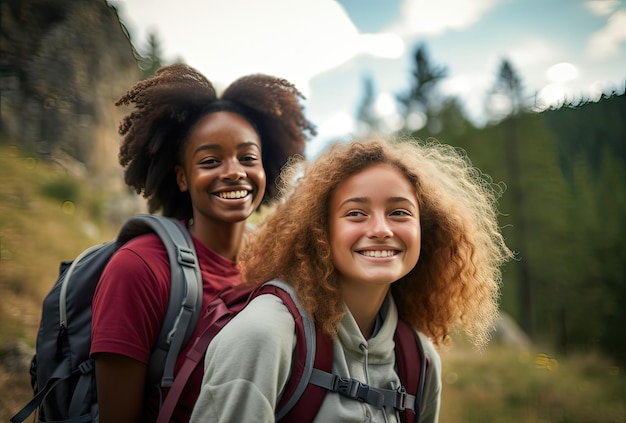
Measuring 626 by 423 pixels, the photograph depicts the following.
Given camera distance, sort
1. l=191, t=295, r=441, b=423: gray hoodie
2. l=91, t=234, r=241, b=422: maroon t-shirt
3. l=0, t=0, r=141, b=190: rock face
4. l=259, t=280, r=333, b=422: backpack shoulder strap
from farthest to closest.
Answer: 1. l=0, t=0, r=141, b=190: rock face
2. l=91, t=234, r=241, b=422: maroon t-shirt
3. l=259, t=280, r=333, b=422: backpack shoulder strap
4. l=191, t=295, r=441, b=423: gray hoodie

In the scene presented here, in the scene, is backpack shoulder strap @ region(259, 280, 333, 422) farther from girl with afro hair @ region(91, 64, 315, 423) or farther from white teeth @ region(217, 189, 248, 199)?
white teeth @ region(217, 189, 248, 199)

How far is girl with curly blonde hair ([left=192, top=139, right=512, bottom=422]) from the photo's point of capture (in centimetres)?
149

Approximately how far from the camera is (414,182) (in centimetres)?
194

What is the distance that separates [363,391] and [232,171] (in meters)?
1.21

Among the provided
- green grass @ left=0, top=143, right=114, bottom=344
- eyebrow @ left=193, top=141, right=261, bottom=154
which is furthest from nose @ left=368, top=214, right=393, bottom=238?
green grass @ left=0, top=143, right=114, bottom=344

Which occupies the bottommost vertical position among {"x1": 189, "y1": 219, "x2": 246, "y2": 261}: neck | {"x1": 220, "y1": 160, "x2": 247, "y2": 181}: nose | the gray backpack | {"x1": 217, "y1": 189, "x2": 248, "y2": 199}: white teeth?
the gray backpack

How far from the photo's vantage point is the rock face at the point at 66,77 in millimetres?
5590

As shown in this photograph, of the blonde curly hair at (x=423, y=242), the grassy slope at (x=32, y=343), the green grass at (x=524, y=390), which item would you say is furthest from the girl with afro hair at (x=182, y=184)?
the green grass at (x=524, y=390)

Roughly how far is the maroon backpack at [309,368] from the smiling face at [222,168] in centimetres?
52

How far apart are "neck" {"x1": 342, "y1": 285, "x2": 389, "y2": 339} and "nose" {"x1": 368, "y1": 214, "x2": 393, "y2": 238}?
271 millimetres

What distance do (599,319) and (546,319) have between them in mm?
2128

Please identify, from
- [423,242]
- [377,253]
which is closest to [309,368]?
[377,253]

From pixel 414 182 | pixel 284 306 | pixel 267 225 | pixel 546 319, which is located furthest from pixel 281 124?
pixel 546 319

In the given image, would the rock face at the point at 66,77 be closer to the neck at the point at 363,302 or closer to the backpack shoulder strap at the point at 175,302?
the backpack shoulder strap at the point at 175,302
